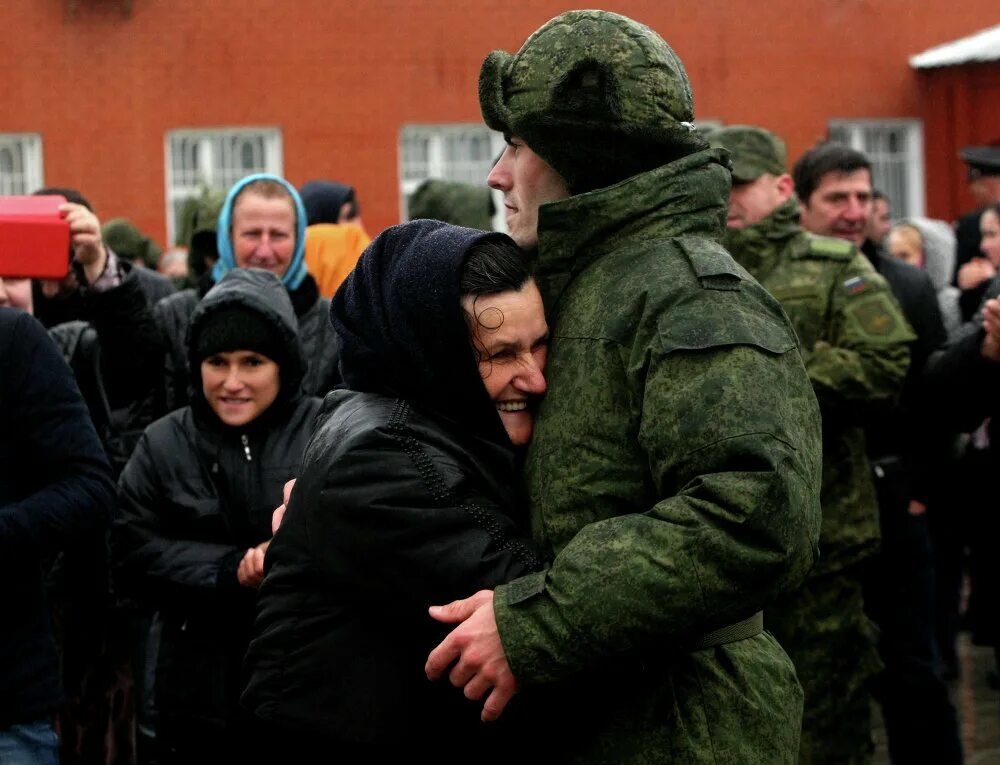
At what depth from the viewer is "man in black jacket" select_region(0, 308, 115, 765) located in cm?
380

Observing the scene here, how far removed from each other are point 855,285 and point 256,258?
2031 millimetres

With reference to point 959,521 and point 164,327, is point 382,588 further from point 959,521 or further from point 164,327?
point 959,521

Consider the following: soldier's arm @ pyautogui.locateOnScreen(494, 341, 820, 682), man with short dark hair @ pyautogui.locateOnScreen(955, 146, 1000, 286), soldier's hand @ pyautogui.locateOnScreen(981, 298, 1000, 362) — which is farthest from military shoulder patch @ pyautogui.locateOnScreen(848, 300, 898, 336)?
man with short dark hair @ pyautogui.locateOnScreen(955, 146, 1000, 286)

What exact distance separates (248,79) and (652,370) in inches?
628

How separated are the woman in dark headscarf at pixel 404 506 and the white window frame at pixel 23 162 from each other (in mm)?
15696

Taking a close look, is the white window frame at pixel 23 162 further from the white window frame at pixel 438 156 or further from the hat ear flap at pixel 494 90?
the hat ear flap at pixel 494 90

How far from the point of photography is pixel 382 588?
259cm

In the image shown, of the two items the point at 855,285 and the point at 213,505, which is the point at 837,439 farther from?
the point at 213,505

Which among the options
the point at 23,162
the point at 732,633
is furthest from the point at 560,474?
the point at 23,162

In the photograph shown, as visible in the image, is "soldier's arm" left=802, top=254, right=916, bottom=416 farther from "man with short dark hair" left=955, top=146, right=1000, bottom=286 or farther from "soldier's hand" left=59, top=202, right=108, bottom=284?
"man with short dark hair" left=955, top=146, right=1000, bottom=286

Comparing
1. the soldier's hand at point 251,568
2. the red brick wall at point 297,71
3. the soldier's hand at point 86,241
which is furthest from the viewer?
the red brick wall at point 297,71

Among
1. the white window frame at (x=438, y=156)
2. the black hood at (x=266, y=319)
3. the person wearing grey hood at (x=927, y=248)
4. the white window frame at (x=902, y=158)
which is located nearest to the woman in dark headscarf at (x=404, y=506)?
the black hood at (x=266, y=319)

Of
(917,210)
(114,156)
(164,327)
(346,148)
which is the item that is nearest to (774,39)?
(917,210)

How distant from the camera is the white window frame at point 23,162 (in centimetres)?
1761
